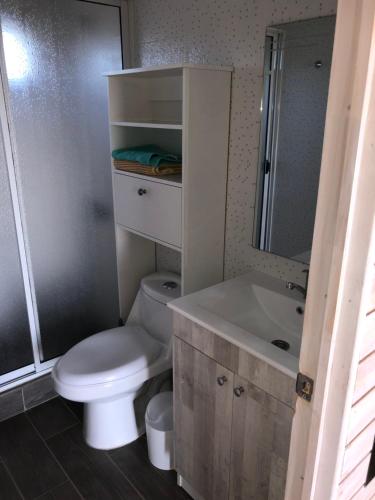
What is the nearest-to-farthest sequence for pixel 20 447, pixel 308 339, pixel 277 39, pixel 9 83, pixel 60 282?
pixel 308 339, pixel 277 39, pixel 9 83, pixel 20 447, pixel 60 282

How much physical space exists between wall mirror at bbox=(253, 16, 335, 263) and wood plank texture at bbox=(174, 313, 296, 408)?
0.49 meters

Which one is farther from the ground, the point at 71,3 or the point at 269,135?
the point at 71,3

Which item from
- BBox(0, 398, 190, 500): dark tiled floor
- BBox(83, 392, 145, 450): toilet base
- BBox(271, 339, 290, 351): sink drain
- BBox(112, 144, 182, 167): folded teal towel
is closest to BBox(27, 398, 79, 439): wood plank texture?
BBox(0, 398, 190, 500): dark tiled floor

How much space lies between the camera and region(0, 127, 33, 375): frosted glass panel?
202cm

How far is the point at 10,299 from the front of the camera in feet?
7.00

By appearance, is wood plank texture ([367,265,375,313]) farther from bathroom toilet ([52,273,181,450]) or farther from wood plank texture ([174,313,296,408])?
bathroom toilet ([52,273,181,450])

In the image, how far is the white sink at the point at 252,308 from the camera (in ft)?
4.80

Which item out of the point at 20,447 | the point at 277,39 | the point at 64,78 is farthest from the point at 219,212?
the point at 20,447

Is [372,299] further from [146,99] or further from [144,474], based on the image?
[146,99]

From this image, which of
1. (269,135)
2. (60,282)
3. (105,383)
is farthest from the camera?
(60,282)

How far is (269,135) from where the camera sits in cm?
163

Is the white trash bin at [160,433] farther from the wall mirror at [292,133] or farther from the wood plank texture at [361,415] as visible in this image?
the wood plank texture at [361,415]

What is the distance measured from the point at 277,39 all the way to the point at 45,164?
1.24 m

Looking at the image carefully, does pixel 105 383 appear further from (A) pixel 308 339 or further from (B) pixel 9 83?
(B) pixel 9 83
